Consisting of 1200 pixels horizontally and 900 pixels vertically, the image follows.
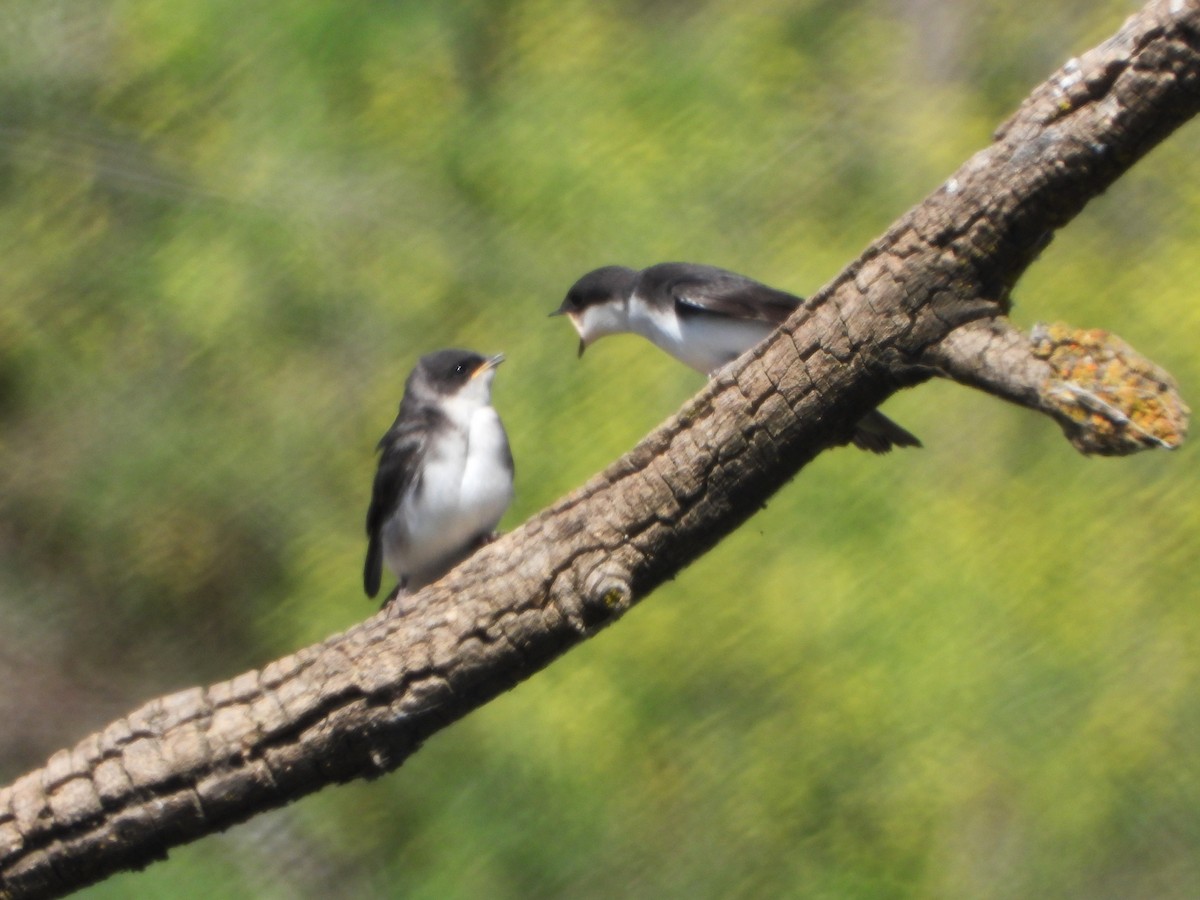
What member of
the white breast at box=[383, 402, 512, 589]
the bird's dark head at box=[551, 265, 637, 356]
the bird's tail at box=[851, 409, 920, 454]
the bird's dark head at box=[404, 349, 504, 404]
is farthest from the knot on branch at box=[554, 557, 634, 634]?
the bird's dark head at box=[551, 265, 637, 356]

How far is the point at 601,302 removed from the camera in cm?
211

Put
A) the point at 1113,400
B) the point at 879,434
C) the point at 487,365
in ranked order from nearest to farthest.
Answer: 1. the point at 1113,400
2. the point at 879,434
3. the point at 487,365

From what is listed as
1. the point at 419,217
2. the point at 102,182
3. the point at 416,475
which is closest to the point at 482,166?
the point at 419,217

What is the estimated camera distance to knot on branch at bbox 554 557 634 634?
1.26m

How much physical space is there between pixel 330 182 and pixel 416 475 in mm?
918

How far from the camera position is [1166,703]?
2.34 m

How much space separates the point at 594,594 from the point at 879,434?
376 mm

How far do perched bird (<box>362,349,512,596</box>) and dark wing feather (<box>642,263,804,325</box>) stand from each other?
24cm

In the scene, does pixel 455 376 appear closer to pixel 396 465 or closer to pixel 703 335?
pixel 396 465

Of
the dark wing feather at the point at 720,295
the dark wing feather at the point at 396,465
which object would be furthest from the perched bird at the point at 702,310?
the dark wing feather at the point at 396,465

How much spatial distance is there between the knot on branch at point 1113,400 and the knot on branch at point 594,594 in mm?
405

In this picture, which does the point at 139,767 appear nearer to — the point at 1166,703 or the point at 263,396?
the point at 263,396

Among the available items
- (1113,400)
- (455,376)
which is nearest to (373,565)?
(455,376)

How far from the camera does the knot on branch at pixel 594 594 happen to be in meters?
1.26
